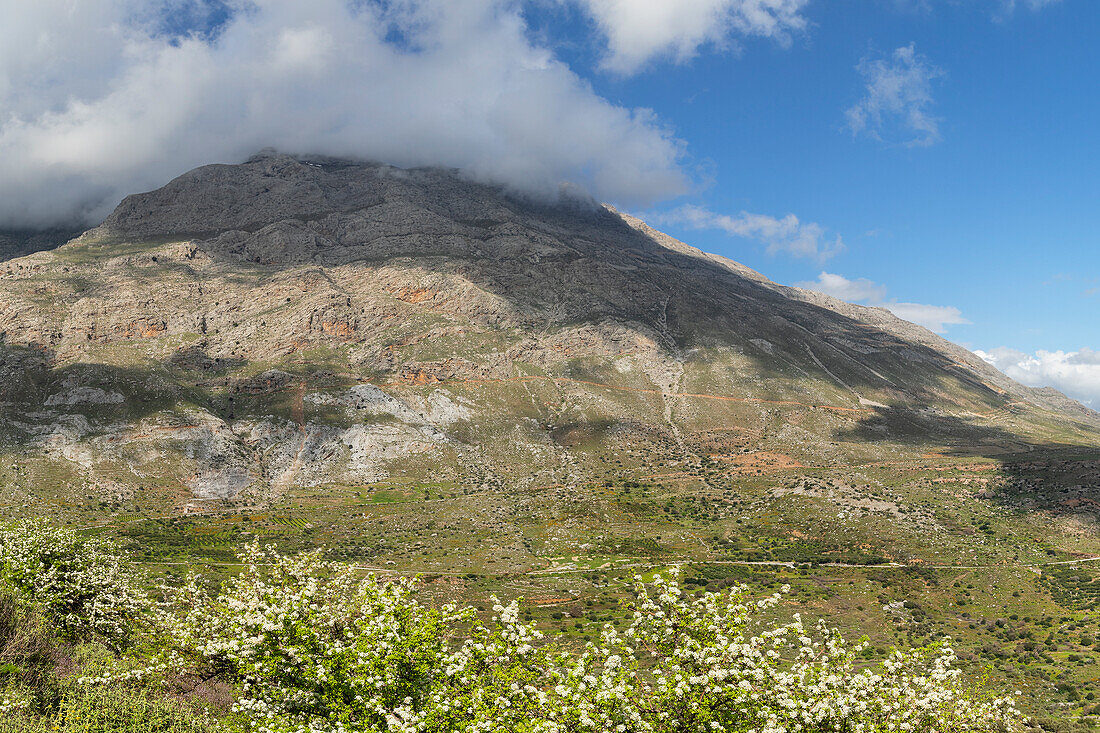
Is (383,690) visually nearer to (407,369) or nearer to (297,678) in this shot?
(297,678)

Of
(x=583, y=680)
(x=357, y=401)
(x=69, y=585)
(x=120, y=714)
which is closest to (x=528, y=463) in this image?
(x=357, y=401)

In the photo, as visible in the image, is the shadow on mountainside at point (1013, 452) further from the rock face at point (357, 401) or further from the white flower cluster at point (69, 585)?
the white flower cluster at point (69, 585)

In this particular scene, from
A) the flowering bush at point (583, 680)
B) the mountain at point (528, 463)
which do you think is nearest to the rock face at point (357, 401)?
the mountain at point (528, 463)

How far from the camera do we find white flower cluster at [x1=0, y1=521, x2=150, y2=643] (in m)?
30.7

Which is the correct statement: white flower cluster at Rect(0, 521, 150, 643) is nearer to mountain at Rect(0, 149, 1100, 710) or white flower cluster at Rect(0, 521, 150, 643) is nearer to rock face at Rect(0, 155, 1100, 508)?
mountain at Rect(0, 149, 1100, 710)

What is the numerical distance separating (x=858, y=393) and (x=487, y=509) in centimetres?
13528

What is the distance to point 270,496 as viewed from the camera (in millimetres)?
125125

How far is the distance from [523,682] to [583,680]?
Result: 2.81 metres

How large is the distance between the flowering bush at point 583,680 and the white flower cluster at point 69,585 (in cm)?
1488

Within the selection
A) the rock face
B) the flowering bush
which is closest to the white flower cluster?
the flowering bush

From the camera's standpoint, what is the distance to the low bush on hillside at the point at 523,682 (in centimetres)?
1628

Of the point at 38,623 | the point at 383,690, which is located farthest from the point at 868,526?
the point at 38,623

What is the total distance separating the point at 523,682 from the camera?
18562 millimetres

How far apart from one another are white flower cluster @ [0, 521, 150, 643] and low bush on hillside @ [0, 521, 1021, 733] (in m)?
9.59
